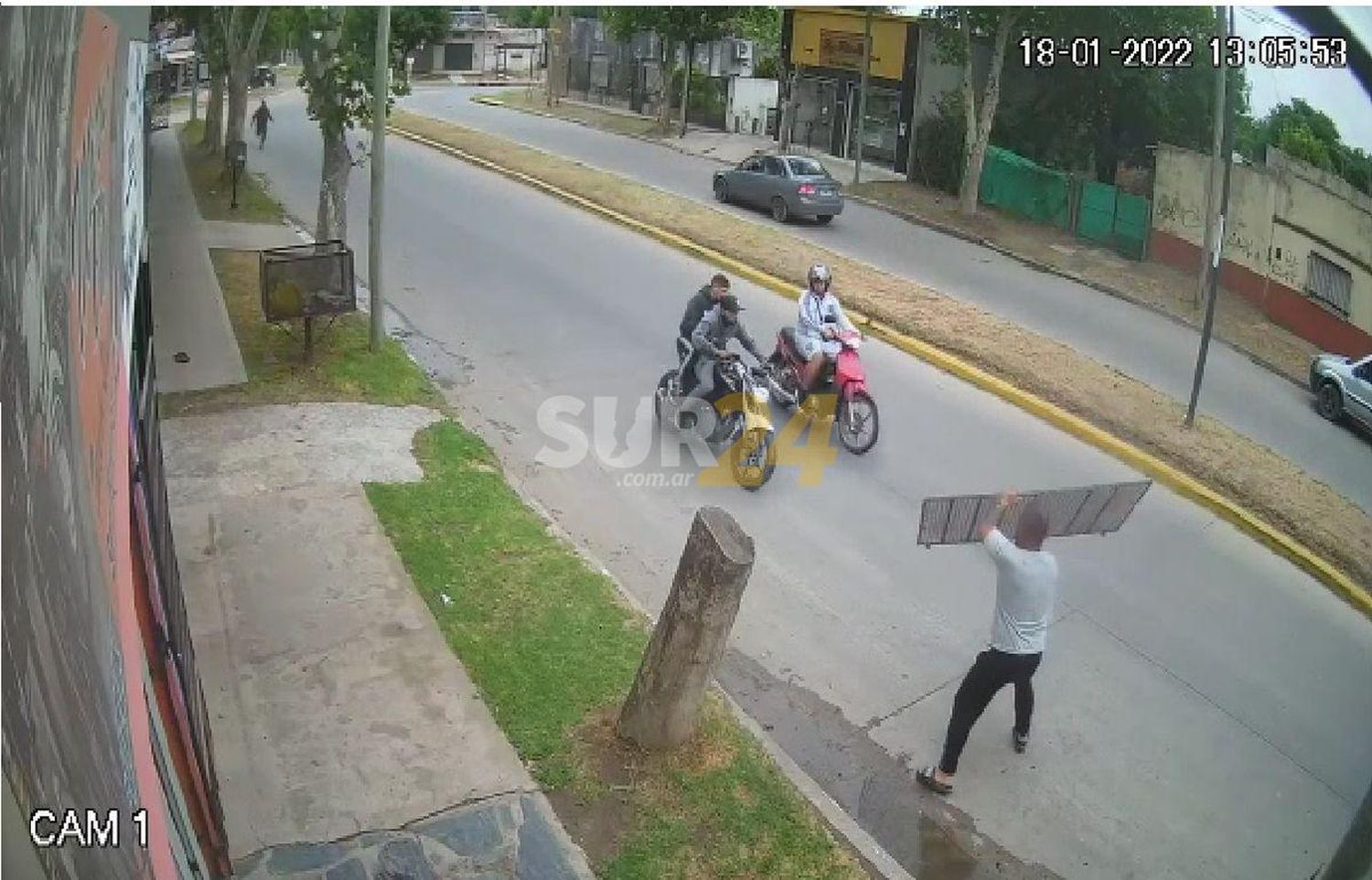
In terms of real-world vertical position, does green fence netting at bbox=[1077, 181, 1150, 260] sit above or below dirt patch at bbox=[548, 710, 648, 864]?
above

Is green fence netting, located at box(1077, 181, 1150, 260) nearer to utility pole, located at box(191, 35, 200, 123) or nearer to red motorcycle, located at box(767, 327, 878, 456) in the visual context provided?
red motorcycle, located at box(767, 327, 878, 456)

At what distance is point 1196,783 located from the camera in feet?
19.5

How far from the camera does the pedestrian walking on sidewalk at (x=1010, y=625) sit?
533 cm

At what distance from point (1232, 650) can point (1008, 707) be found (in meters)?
1.87

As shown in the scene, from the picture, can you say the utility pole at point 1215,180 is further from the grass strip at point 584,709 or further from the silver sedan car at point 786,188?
the grass strip at point 584,709

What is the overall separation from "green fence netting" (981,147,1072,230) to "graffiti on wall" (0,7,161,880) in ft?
45.4

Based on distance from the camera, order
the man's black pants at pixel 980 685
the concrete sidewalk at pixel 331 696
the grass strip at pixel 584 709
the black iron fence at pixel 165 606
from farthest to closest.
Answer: the man's black pants at pixel 980 685 → the grass strip at pixel 584 709 → the concrete sidewalk at pixel 331 696 → the black iron fence at pixel 165 606

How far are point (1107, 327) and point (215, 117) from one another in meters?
14.6

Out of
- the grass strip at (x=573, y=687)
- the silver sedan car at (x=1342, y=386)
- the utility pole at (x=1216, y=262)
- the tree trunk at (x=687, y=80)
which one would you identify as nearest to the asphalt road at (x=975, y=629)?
the grass strip at (x=573, y=687)

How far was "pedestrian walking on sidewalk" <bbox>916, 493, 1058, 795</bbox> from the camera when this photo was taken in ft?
17.5

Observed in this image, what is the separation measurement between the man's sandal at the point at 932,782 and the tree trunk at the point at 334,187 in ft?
24.9

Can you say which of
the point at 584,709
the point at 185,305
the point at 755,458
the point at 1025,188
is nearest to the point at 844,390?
the point at 755,458

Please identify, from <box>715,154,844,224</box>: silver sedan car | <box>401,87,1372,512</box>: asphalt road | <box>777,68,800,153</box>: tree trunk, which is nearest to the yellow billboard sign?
<box>777,68,800,153</box>: tree trunk

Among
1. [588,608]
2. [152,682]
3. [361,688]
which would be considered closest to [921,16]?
[588,608]
